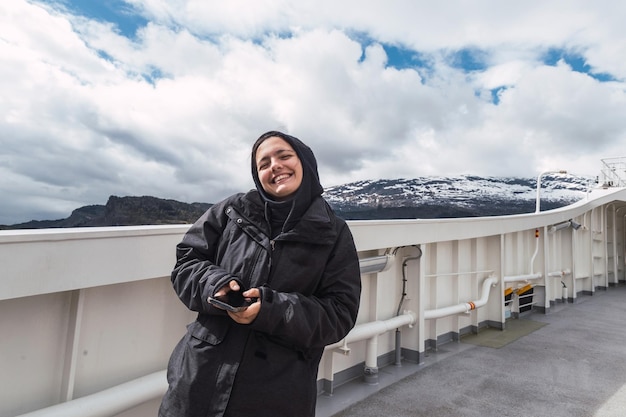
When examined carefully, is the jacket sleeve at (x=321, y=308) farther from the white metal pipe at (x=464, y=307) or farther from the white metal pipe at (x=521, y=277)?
the white metal pipe at (x=521, y=277)

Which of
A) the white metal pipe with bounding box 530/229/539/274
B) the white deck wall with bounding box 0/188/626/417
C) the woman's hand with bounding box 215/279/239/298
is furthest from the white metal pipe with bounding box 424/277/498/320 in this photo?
the woman's hand with bounding box 215/279/239/298

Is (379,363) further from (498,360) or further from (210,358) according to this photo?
(210,358)

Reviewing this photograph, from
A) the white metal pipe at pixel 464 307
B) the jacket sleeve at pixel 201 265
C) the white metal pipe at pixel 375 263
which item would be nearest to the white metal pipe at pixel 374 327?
the white metal pipe at pixel 464 307

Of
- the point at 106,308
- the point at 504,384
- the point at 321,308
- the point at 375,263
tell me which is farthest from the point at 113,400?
the point at 504,384

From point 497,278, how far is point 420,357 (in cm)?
212

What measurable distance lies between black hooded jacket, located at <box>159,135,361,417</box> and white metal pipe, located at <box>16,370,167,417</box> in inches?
18.5

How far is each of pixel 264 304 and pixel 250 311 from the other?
0.04 meters

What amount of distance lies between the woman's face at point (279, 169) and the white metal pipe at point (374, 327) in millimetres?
1653

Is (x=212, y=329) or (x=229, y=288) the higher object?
(x=229, y=288)

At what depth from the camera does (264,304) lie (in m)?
0.90

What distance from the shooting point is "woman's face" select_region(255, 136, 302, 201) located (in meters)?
1.10

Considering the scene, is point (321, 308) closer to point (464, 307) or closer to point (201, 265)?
point (201, 265)

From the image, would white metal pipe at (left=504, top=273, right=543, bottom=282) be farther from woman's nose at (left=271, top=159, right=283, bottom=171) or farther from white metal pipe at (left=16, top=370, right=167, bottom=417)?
woman's nose at (left=271, top=159, right=283, bottom=171)

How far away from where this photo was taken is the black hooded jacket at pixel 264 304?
96 centimetres
